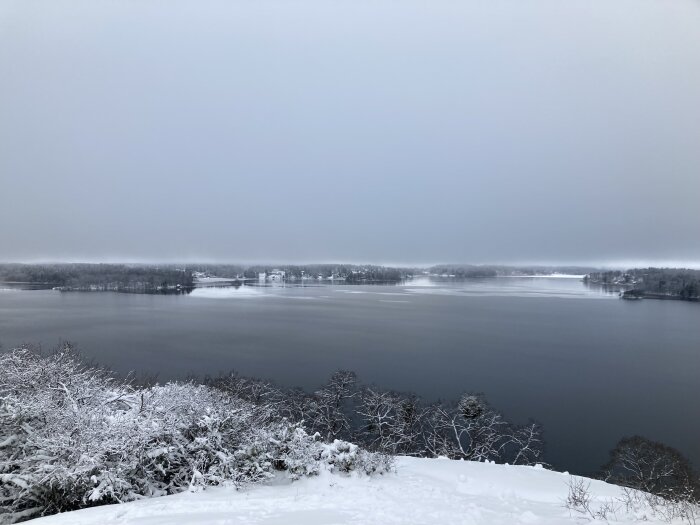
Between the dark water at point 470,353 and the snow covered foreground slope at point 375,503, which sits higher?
the snow covered foreground slope at point 375,503

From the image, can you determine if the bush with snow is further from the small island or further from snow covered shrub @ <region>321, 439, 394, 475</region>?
the small island

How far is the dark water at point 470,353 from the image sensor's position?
25.1 meters

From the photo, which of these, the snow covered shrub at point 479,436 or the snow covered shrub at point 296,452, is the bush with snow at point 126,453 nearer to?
the snow covered shrub at point 296,452

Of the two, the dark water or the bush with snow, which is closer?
the bush with snow

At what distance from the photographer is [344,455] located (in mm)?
8891

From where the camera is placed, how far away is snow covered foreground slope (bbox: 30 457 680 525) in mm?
6184

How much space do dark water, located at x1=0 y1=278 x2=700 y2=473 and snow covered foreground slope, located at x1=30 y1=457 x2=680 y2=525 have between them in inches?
512

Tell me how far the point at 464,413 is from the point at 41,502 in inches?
767

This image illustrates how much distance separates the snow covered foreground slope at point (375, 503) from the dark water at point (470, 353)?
13.0 meters

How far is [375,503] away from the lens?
707cm

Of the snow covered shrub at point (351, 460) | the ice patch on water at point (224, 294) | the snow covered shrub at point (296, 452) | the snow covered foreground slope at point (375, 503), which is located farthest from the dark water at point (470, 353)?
the ice patch on water at point (224, 294)

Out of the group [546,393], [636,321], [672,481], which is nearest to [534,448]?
[672,481]

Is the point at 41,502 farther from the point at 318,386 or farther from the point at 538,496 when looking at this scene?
the point at 318,386

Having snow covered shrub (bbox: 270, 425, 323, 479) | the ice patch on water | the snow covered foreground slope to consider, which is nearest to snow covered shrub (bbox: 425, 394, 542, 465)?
the snow covered foreground slope
